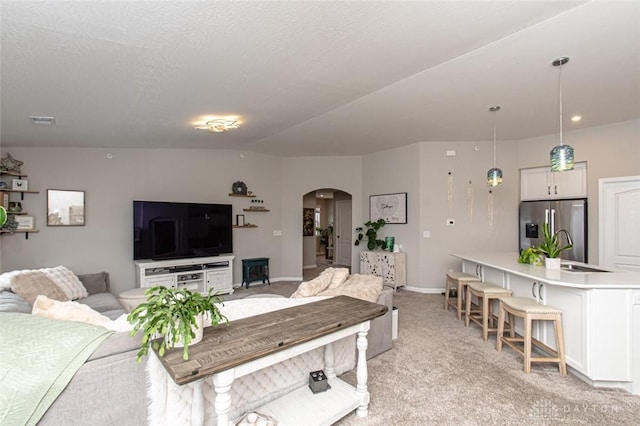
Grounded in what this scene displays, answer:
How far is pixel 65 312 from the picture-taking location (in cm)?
176

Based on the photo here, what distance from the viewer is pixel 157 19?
1.61 meters

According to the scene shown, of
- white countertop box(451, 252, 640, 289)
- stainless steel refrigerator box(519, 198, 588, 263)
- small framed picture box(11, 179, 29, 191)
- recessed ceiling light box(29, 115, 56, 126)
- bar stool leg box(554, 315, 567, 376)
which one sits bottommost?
bar stool leg box(554, 315, 567, 376)

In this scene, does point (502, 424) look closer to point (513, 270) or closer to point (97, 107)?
point (513, 270)


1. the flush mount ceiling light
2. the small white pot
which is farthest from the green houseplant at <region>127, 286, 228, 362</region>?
the small white pot

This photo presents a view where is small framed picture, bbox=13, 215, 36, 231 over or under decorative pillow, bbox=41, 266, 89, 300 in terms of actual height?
over

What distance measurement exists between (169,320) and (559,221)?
5.71 meters

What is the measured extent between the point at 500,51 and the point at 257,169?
15.6 ft

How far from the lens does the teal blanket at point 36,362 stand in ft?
4.07

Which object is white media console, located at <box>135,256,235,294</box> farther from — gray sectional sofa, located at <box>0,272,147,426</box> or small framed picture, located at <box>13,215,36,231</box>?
gray sectional sofa, located at <box>0,272,147,426</box>

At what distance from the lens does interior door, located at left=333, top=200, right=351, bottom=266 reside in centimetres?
884

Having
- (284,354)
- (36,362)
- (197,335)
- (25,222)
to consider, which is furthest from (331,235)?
(36,362)

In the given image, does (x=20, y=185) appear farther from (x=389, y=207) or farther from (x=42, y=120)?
(x=389, y=207)

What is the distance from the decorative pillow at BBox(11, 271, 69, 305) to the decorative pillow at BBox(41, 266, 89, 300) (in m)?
0.13

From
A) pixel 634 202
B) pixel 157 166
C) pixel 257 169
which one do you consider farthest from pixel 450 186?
pixel 157 166
